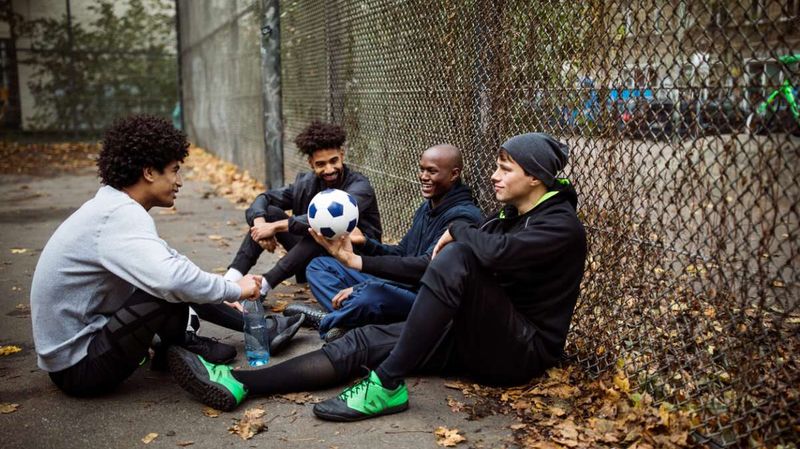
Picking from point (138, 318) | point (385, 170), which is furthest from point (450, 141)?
point (138, 318)

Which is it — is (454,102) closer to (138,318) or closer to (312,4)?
(138,318)

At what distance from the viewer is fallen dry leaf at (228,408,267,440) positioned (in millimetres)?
3212

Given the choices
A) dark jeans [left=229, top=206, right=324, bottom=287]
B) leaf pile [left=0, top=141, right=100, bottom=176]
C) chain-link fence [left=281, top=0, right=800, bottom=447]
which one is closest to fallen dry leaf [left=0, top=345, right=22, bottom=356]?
dark jeans [left=229, top=206, right=324, bottom=287]

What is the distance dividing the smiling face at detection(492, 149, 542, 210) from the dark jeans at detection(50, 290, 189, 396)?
1.75 metres

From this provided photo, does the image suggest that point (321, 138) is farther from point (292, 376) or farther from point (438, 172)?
point (292, 376)

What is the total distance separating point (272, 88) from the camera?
9.16m

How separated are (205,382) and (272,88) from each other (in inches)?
251

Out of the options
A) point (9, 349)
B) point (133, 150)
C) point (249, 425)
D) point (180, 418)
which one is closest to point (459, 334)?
point (249, 425)

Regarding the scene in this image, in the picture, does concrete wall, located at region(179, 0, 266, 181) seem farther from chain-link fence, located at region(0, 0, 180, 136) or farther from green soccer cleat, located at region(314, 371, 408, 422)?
green soccer cleat, located at region(314, 371, 408, 422)

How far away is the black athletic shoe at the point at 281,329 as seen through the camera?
420 centimetres

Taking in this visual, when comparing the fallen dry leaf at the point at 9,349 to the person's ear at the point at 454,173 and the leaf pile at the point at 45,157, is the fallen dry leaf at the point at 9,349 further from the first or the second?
the leaf pile at the point at 45,157

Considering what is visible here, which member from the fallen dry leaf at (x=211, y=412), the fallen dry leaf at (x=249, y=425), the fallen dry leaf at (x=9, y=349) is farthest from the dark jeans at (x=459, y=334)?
the fallen dry leaf at (x=9, y=349)

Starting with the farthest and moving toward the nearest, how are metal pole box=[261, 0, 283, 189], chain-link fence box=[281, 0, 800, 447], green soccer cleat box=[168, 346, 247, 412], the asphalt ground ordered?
metal pole box=[261, 0, 283, 189], green soccer cleat box=[168, 346, 247, 412], the asphalt ground, chain-link fence box=[281, 0, 800, 447]

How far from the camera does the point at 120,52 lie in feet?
72.5
